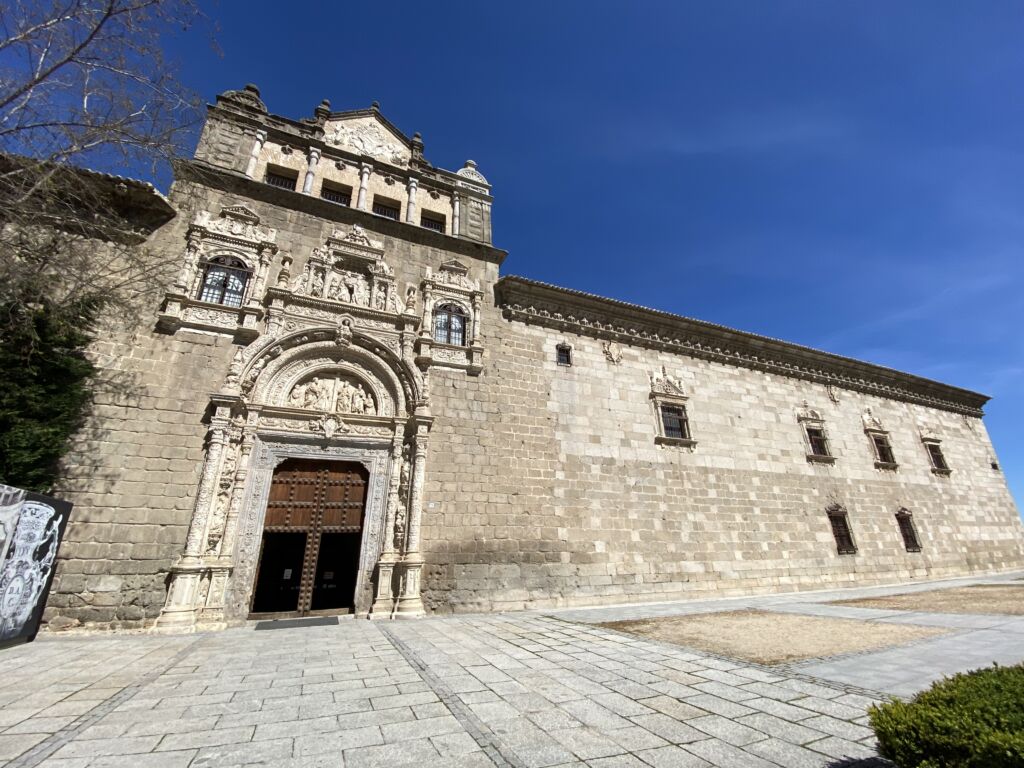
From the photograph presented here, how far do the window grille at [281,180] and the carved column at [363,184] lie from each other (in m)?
1.77

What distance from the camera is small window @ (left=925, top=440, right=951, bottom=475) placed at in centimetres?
1956

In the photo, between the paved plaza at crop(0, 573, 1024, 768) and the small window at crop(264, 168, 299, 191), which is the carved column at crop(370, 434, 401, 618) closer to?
the paved plaza at crop(0, 573, 1024, 768)

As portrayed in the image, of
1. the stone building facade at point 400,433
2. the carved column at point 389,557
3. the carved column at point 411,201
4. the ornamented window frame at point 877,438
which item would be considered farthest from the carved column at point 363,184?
the ornamented window frame at point 877,438

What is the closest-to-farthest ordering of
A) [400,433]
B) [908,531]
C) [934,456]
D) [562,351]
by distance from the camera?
[400,433] → [562,351] → [908,531] → [934,456]

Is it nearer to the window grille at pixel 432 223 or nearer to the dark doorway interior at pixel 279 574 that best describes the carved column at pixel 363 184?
the window grille at pixel 432 223

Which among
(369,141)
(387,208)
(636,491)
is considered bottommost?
(636,491)

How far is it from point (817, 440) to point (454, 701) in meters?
17.6

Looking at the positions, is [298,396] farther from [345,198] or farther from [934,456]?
[934,456]

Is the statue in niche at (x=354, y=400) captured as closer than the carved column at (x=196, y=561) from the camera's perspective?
No

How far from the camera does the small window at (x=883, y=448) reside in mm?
17831

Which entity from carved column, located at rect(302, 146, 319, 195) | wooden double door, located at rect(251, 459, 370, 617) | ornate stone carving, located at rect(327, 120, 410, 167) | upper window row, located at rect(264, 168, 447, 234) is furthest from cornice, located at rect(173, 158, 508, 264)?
wooden double door, located at rect(251, 459, 370, 617)

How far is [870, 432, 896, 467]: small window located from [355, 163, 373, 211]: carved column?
21.3 meters

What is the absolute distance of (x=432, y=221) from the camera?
1428 centimetres

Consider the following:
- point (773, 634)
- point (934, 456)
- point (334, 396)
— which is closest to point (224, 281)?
point (334, 396)
